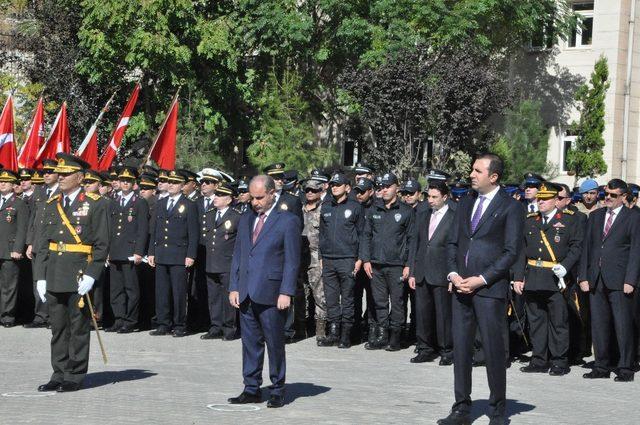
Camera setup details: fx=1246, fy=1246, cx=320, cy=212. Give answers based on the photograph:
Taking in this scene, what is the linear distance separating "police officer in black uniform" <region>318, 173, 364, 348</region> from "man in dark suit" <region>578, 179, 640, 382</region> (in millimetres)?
3295

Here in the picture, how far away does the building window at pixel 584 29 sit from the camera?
36.5m

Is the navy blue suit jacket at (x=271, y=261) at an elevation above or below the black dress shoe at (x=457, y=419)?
above

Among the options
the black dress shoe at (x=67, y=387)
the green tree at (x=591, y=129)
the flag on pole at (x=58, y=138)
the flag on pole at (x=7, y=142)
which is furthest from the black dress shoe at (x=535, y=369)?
the green tree at (x=591, y=129)

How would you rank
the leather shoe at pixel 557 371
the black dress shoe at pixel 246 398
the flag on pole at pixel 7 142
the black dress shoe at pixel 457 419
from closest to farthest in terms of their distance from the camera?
1. the black dress shoe at pixel 457 419
2. the black dress shoe at pixel 246 398
3. the leather shoe at pixel 557 371
4. the flag on pole at pixel 7 142

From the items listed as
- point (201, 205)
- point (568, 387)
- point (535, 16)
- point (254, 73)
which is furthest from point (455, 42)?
point (568, 387)

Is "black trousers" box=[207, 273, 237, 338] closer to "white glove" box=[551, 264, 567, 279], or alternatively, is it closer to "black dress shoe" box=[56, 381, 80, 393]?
"white glove" box=[551, 264, 567, 279]

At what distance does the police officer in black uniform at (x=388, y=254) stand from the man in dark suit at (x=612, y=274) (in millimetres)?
2559

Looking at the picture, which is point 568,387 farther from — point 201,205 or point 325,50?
point 325,50

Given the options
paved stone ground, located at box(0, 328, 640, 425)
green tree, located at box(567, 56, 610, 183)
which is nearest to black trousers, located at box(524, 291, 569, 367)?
paved stone ground, located at box(0, 328, 640, 425)

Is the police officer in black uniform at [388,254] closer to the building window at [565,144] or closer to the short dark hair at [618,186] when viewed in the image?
the short dark hair at [618,186]

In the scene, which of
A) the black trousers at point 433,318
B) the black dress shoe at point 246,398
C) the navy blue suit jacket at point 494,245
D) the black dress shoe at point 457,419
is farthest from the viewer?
the black trousers at point 433,318

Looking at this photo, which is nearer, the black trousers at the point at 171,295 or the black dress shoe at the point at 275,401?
the black dress shoe at the point at 275,401

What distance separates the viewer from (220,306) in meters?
16.9

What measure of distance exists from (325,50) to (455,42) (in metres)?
3.88
